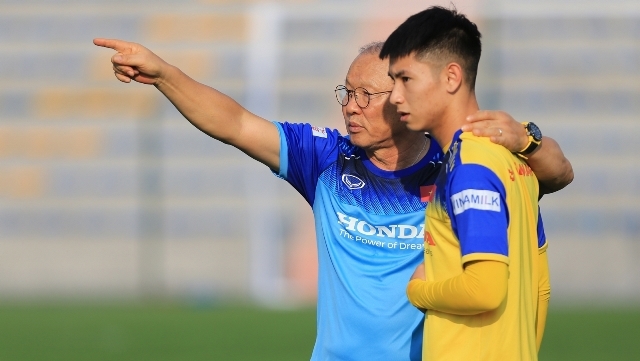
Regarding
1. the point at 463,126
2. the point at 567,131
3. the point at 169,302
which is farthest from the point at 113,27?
the point at 463,126

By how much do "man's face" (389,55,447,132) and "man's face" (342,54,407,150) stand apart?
65 cm

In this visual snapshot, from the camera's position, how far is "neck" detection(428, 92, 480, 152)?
10.5 ft

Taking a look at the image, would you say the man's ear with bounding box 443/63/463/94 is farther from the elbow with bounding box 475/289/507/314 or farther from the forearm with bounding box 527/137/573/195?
the elbow with bounding box 475/289/507/314

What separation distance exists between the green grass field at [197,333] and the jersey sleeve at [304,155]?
4025mm

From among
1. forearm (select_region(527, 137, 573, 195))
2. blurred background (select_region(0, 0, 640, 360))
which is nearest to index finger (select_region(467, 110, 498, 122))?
forearm (select_region(527, 137, 573, 195))

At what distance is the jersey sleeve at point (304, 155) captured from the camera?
3979 millimetres

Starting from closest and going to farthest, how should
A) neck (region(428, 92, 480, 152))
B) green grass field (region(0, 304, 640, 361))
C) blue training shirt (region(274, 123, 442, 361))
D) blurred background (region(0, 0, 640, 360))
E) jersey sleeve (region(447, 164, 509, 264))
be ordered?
jersey sleeve (region(447, 164, 509, 264)) < neck (region(428, 92, 480, 152)) < blue training shirt (region(274, 123, 442, 361)) < green grass field (region(0, 304, 640, 361)) < blurred background (region(0, 0, 640, 360))

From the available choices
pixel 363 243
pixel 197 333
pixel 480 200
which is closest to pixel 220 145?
pixel 197 333

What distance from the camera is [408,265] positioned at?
12.3 feet

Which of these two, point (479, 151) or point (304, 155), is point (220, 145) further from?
point (479, 151)

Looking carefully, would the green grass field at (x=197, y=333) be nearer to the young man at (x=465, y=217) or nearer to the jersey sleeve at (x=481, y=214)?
the young man at (x=465, y=217)

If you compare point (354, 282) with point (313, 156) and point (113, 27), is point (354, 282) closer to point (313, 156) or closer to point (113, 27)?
point (313, 156)

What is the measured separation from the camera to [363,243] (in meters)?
3.79

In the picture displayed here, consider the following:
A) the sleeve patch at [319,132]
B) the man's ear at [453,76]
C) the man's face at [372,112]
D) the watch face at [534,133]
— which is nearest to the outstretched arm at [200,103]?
the sleeve patch at [319,132]
